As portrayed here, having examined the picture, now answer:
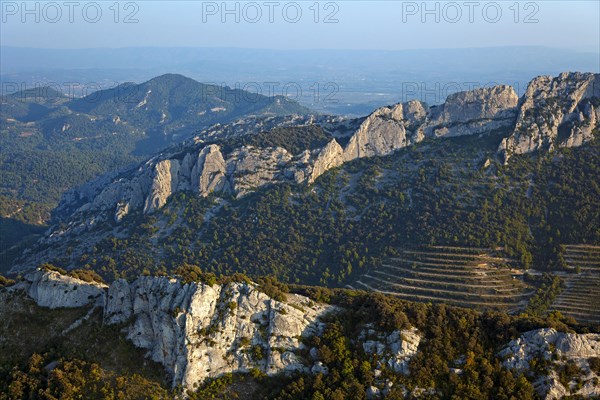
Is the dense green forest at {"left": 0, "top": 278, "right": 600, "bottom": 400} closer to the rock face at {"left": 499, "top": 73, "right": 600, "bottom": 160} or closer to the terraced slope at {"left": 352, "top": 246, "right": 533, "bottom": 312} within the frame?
the terraced slope at {"left": 352, "top": 246, "right": 533, "bottom": 312}

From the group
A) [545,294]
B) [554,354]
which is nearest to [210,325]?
[554,354]

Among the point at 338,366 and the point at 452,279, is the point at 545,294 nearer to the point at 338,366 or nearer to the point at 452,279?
the point at 452,279

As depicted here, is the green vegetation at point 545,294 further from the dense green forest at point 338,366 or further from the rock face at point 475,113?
the rock face at point 475,113

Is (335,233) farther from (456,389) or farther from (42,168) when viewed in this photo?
(42,168)

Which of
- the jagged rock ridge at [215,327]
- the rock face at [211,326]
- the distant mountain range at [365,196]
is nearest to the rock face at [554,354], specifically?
the jagged rock ridge at [215,327]

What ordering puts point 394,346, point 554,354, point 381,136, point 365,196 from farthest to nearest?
point 381,136, point 365,196, point 394,346, point 554,354

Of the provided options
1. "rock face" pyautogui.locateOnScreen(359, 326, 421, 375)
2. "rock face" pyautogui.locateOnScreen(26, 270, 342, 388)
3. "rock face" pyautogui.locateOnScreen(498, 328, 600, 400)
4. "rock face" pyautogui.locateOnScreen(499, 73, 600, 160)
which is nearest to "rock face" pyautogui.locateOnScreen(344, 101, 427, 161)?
"rock face" pyautogui.locateOnScreen(499, 73, 600, 160)

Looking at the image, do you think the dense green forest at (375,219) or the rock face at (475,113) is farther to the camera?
the rock face at (475,113)
